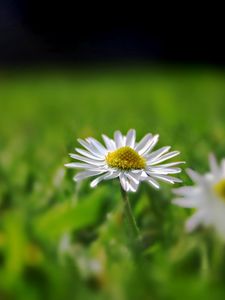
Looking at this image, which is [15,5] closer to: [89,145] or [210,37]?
[210,37]

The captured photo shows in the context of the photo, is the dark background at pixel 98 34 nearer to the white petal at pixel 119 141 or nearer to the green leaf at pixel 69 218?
the white petal at pixel 119 141

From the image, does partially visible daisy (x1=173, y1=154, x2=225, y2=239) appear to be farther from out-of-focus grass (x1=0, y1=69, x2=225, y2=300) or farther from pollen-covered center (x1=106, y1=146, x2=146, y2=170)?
pollen-covered center (x1=106, y1=146, x2=146, y2=170)

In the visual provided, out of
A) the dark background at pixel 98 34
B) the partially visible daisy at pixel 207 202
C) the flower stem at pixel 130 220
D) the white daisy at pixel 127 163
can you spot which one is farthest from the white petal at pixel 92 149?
the dark background at pixel 98 34

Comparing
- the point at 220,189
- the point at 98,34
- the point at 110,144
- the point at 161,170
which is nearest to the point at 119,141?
the point at 110,144

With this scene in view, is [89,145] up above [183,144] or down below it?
below

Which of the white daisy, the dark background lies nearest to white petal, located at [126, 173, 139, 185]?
the white daisy

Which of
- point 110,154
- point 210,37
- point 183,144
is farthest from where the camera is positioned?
point 210,37

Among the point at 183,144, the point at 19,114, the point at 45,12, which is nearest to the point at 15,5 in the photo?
the point at 45,12

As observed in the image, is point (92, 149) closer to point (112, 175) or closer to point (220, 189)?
point (112, 175)
